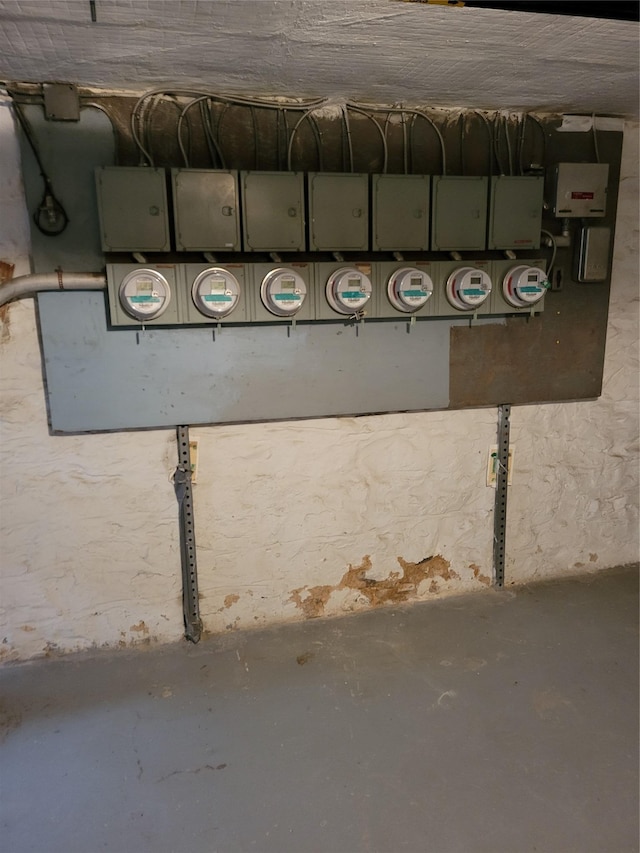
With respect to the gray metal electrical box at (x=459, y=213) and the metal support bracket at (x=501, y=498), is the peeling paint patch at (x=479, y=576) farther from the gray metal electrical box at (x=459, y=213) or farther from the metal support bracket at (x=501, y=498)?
the gray metal electrical box at (x=459, y=213)

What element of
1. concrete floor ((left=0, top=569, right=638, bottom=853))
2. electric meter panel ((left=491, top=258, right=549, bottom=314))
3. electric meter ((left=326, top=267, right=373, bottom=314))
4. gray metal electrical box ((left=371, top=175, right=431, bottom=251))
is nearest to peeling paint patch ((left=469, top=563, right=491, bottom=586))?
concrete floor ((left=0, top=569, right=638, bottom=853))

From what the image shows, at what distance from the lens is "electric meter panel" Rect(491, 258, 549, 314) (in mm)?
1873

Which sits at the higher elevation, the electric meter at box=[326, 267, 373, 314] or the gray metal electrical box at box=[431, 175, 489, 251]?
the gray metal electrical box at box=[431, 175, 489, 251]

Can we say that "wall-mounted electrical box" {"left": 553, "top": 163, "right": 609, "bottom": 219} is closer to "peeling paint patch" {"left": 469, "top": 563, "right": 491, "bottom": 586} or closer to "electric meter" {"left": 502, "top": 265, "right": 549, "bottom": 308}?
"electric meter" {"left": 502, "top": 265, "right": 549, "bottom": 308}

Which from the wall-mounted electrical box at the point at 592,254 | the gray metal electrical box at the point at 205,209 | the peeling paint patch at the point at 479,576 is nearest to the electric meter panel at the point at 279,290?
the gray metal electrical box at the point at 205,209

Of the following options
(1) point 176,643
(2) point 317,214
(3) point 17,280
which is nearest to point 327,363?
(2) point 317,214

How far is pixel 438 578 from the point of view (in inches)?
85.4

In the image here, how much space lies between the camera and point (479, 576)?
2215mm

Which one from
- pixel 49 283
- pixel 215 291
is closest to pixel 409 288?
pixel 215 291

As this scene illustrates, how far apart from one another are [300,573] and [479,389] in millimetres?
920

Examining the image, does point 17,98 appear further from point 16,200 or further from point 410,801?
point 410,801

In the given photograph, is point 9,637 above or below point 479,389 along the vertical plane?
below

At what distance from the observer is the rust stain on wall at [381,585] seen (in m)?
2.04

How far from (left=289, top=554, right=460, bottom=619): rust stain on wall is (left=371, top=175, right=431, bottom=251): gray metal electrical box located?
1.10 m
